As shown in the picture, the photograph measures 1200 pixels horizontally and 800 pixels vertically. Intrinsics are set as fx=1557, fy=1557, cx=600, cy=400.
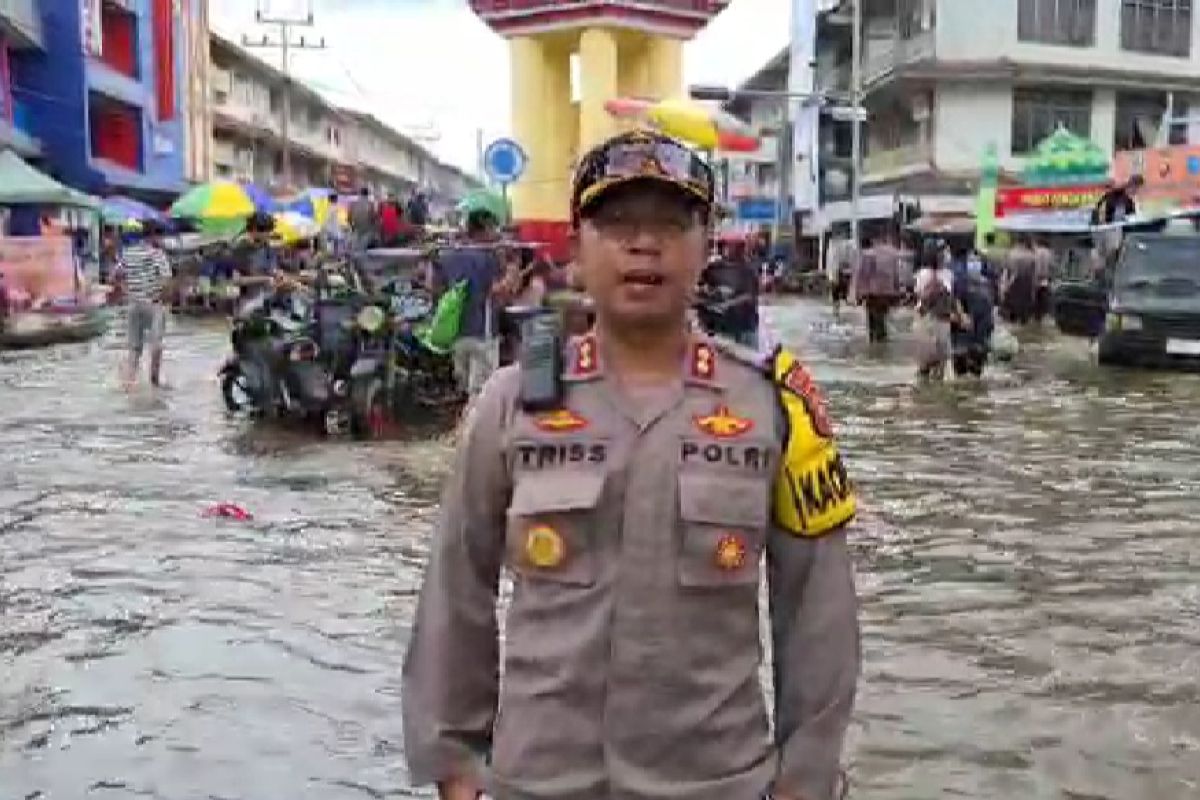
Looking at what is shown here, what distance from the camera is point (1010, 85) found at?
136 feet

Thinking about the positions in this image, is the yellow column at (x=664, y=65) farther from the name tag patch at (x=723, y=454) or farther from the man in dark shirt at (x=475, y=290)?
the name tag patch at (x=723, y=454)

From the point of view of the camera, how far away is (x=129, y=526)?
8.55 metres

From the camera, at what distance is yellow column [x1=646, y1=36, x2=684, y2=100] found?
Answer: 34812mm

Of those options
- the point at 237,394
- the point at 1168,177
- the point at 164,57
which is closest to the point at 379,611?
the point at 237,394

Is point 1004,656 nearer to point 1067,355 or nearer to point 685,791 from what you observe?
point 685,791

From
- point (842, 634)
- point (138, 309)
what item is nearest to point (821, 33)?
point (138, 309)

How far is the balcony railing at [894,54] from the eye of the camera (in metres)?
42.2

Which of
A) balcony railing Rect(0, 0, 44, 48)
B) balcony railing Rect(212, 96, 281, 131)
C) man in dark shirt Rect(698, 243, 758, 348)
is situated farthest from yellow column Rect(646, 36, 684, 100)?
balcony railing Rect(212, 96, 281, 131)

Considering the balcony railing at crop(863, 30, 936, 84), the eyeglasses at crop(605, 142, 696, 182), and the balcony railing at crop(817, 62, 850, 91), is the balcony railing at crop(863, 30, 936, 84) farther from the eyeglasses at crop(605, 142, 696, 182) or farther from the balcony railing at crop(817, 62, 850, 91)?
the eyeglasses at crop(605, 142, 696, 182)

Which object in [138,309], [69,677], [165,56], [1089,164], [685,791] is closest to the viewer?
[685,791]

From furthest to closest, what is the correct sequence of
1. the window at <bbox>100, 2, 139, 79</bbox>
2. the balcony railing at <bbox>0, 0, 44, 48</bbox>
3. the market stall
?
the window at <bbox>100, 2, 139, 79</bbox> → the balcony railing at <bbox>0, 0, 44, 48</bbox> → the market stall

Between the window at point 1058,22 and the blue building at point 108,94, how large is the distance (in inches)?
968

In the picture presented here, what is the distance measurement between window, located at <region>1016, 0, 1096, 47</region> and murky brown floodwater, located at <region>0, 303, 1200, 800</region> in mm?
31538

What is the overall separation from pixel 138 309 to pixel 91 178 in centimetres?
2672
